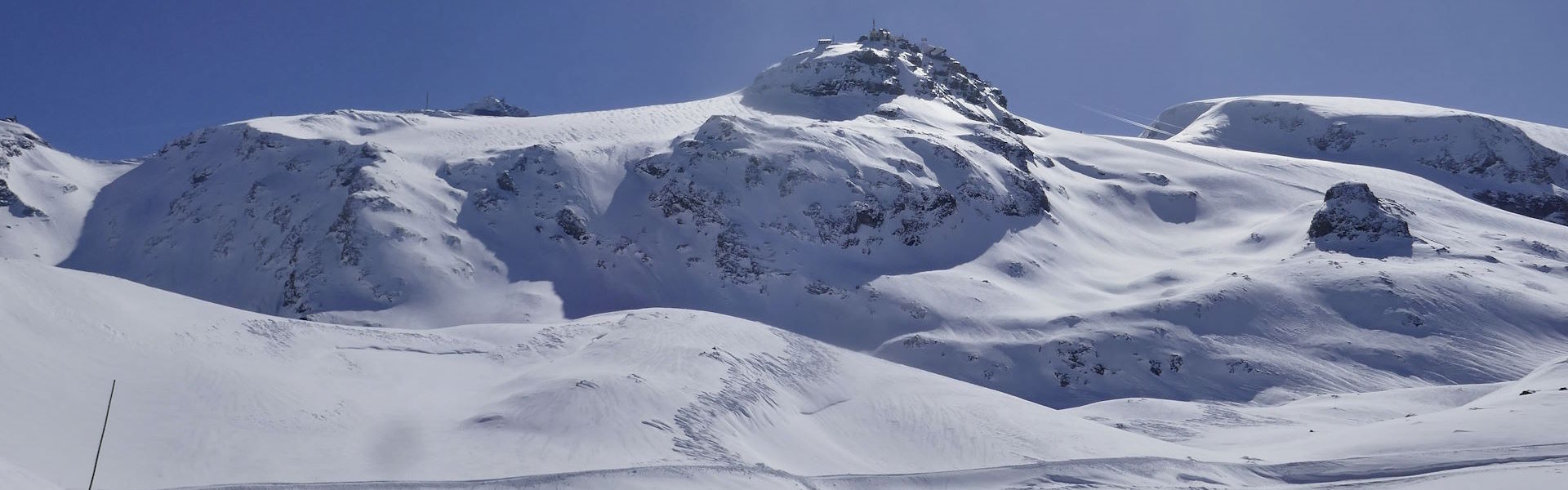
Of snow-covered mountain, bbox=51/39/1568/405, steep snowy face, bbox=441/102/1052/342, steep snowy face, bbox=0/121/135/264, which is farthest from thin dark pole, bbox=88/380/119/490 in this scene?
steep snowy face, bbox=0/121/135/264

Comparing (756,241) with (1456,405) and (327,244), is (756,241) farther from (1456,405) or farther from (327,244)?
(1456,405)

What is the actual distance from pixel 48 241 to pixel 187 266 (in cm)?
1318

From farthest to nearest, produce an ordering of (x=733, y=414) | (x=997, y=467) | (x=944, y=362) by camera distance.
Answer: (x=944, y=362) < (x=733, y=414) < (x=997, y=467)

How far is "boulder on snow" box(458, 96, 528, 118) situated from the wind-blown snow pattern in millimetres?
43501

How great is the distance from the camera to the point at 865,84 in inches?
5281

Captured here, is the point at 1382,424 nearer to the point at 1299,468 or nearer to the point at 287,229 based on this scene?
the point at 1299,468

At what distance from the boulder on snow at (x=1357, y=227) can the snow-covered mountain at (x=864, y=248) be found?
0.24m

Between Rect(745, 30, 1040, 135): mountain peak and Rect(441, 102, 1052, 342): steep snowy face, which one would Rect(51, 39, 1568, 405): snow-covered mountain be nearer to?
Rect(441, 102, 1052, 342): steep snowy face

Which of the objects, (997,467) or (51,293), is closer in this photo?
(51,293)

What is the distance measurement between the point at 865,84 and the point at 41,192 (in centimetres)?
8152

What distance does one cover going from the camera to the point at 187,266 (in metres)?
81.8

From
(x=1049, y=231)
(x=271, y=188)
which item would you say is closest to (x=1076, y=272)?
(x=1049, y=231)

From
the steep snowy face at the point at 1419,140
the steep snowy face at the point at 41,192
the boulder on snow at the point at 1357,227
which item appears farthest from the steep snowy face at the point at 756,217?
the steep snowy face at the point at 1419,140

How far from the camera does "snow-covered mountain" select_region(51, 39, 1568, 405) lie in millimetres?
72875
